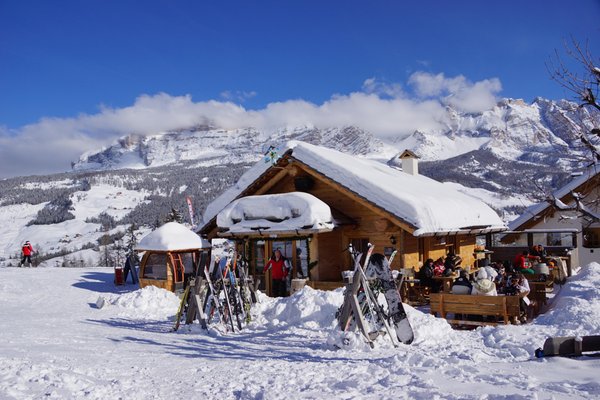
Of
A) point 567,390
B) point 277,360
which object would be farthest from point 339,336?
point 567,390

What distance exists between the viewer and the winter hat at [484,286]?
36.7 feet

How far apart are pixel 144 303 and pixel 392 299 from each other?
27.0 ft

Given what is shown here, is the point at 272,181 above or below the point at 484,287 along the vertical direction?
above

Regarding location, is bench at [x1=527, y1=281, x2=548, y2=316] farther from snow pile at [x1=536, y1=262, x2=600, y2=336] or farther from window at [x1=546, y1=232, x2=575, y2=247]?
window at [x1=546, y1=232, x2=575, y2=247]

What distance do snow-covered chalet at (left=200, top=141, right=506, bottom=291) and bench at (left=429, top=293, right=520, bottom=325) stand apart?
2.97m

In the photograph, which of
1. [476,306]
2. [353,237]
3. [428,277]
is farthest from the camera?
[353,237]

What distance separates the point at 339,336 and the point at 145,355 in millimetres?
3439

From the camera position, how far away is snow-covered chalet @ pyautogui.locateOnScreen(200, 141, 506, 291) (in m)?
15.3

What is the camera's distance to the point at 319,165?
55.1 feet

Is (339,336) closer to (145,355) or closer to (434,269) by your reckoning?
(145,355)

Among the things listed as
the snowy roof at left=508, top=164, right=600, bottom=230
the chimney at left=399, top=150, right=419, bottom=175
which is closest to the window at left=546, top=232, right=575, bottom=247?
the snowy roof at left=508, top=164, right=600, bottom=230

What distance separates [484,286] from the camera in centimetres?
1120

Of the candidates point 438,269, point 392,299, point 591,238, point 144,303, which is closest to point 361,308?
point 392,299

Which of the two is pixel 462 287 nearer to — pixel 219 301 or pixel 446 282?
pixel 446 282
